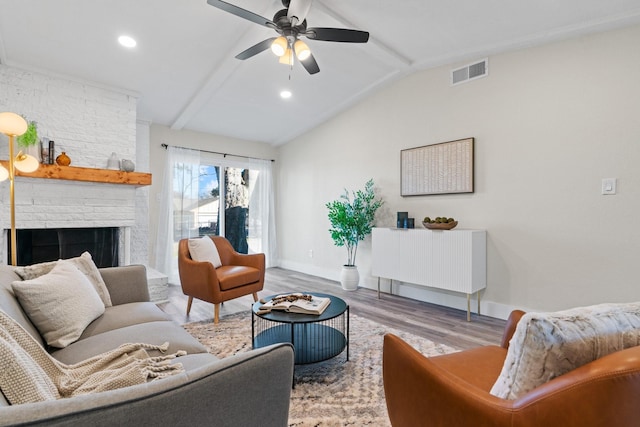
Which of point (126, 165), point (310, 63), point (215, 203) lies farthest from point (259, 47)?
point (215, 203)

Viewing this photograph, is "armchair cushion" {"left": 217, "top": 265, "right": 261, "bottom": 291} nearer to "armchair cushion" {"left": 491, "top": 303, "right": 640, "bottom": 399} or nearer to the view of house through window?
the view of house through window

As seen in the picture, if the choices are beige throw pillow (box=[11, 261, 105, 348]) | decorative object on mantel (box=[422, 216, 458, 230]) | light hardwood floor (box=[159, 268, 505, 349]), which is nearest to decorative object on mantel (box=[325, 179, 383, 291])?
light hardwood floor (box=[159, 268, 505, 349])

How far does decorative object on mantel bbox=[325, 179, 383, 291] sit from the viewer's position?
13.8 feet

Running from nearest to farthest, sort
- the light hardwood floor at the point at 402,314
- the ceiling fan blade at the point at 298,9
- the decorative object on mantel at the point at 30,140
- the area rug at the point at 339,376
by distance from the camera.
Answer: the area rug at the point at 339,376, the ceiling fan blade at the point at 298,9, the light hardwood floor at the point at 402,314, the decorative object on mantel at the point at 30,140

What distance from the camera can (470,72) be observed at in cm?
340

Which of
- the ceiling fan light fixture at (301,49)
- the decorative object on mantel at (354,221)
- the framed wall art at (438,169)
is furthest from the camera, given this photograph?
the decorative object on mantel at (354,221)

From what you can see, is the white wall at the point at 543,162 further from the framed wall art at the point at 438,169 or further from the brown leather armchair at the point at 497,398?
the brown leather armchair at the point at 497,398

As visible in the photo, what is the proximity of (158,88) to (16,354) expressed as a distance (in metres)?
3.71

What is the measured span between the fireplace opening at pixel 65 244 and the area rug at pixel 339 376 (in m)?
1.72

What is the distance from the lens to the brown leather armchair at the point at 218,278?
2.91m

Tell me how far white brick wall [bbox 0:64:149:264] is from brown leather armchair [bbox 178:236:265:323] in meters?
1.26

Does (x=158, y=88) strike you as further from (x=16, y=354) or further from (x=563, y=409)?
(x=563, y=409)

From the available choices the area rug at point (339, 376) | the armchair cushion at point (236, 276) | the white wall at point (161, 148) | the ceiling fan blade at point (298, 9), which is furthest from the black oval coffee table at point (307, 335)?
the white wall at point (161, 148)

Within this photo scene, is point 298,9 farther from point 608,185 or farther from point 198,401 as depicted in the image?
point 608,185
